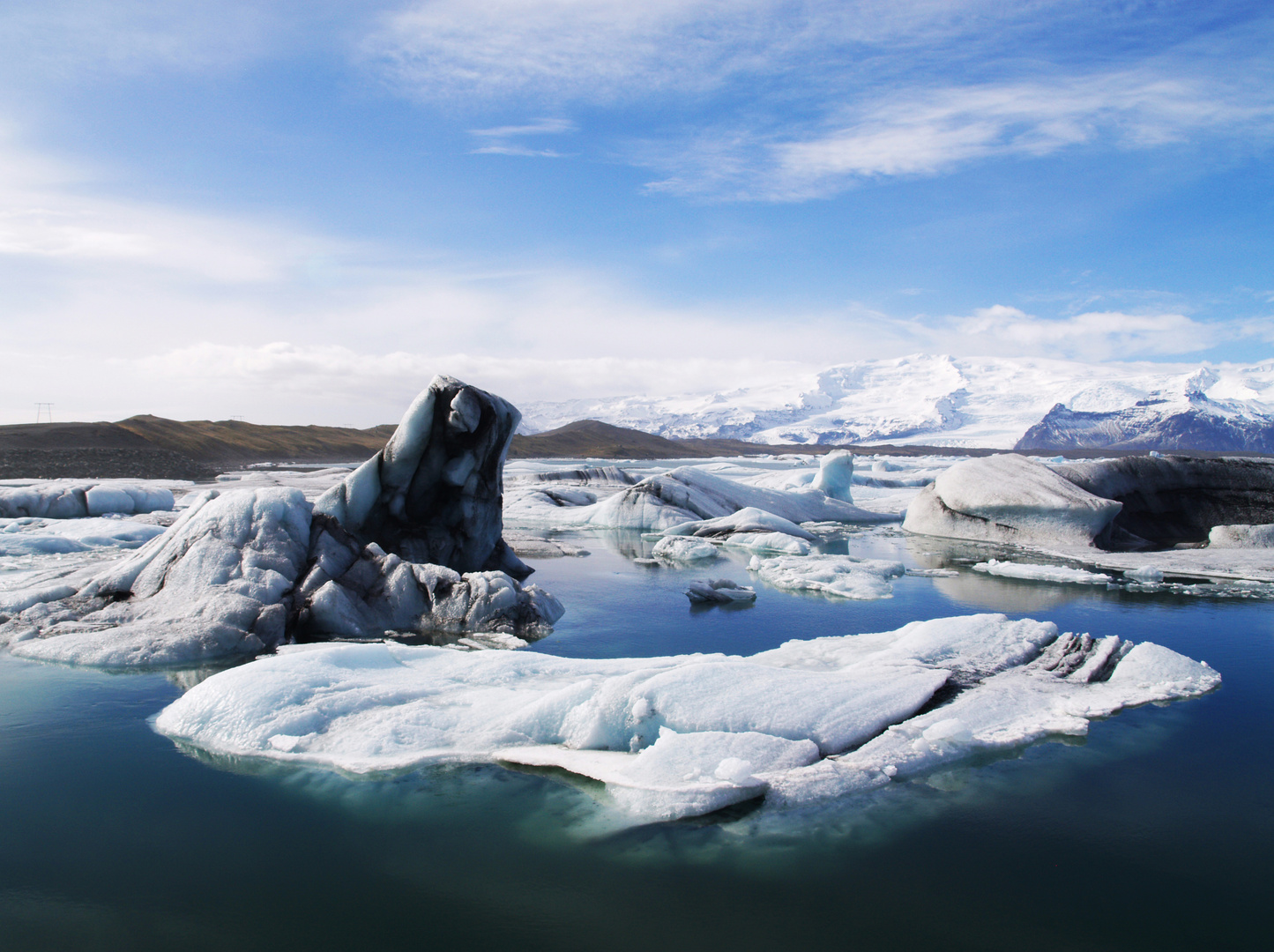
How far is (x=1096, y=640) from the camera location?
7309 mm

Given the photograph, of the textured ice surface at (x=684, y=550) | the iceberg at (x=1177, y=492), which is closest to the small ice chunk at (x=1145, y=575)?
the iceberg at (x=1177, y=492)

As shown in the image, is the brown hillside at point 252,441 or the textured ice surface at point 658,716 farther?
the brown hillside at point 252,441

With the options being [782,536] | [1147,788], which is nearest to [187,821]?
[1147,788]

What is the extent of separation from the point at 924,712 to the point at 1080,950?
2.24m

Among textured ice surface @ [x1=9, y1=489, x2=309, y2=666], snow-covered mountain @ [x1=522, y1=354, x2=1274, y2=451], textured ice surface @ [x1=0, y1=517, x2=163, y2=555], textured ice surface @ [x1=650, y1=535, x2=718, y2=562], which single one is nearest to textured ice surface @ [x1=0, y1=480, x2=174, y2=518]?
textured ice surface @ [x1=0, y1=517, x2=163, y2=555]

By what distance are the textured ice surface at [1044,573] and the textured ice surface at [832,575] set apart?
1794 millimetres

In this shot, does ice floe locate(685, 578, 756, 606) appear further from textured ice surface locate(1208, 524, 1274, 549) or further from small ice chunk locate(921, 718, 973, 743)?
textured ice surface locate(1208, 524, 1274, 549)

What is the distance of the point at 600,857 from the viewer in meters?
3.95

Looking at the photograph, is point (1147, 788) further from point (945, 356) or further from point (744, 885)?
point (945, 356)

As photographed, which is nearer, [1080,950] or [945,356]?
[1080,950]

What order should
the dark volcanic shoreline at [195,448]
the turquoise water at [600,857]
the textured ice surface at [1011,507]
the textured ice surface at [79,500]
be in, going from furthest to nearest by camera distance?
1. the dark volcanic shoreline at [195,448]
2. the textured ice surface at [79,500]
3. the textured ice surface at [1011,507]
4. the turquoise water at [600,857]

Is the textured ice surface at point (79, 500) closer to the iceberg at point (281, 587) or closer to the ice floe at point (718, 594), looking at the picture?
the iceberg at point (281, 587)

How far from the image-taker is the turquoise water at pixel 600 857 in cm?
348

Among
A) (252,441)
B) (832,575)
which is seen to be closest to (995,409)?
(252,441)
